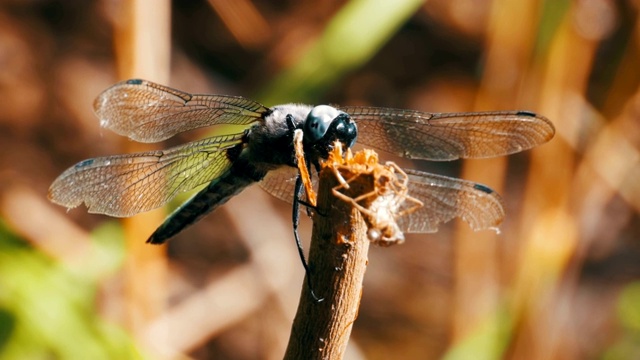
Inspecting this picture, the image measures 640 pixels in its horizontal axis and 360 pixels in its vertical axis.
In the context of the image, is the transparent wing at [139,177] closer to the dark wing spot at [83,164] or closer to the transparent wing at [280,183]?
the dark wing spot at [83,164]

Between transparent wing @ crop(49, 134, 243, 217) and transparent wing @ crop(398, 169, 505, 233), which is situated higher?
transparent wing @ crop(398, 169, 505, 233)

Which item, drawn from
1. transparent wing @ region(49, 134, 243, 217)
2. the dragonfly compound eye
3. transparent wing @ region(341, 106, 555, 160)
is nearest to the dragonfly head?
the dragonfly compound eye

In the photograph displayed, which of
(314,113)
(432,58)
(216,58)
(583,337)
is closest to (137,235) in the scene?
(314,113)

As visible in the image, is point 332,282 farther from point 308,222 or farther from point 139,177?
point 308,222

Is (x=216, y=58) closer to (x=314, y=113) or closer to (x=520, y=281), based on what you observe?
(x=520, y=281)

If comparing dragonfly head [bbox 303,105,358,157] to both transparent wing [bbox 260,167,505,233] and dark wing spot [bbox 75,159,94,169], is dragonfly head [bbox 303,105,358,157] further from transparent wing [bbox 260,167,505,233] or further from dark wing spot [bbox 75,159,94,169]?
dark wing spot [bbox 75,159,94,169]

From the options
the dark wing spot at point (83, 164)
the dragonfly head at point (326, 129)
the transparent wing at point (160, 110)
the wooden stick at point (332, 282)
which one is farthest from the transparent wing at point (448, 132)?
the wooden stick at point (332, 282)

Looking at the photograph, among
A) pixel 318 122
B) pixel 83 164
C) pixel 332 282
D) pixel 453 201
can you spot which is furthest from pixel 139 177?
pixel 332 282
